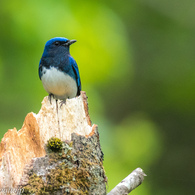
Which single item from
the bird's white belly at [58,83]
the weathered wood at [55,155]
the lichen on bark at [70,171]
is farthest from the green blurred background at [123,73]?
the lichen on bark at [70,171]

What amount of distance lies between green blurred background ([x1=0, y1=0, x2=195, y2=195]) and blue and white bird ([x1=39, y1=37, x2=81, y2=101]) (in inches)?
19.4

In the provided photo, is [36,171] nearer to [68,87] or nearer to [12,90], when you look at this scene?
[12,90]

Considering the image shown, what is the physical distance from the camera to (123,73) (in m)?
6.54

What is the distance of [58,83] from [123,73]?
0.96m

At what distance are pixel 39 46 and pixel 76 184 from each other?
1.55 meters

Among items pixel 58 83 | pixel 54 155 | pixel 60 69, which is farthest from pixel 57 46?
pixel 54 155

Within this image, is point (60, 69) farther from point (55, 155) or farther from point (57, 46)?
point (55, 155)

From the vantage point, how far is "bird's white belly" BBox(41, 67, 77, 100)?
6758 mm

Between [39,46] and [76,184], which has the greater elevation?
[39,46]

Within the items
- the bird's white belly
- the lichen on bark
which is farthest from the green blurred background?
the lichen on bark

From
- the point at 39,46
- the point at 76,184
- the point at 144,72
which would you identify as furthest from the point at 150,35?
the point at 76,184

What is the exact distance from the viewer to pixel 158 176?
9320 millimetres

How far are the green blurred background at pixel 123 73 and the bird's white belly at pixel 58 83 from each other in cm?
48

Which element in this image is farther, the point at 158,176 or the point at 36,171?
the point at 158,176
